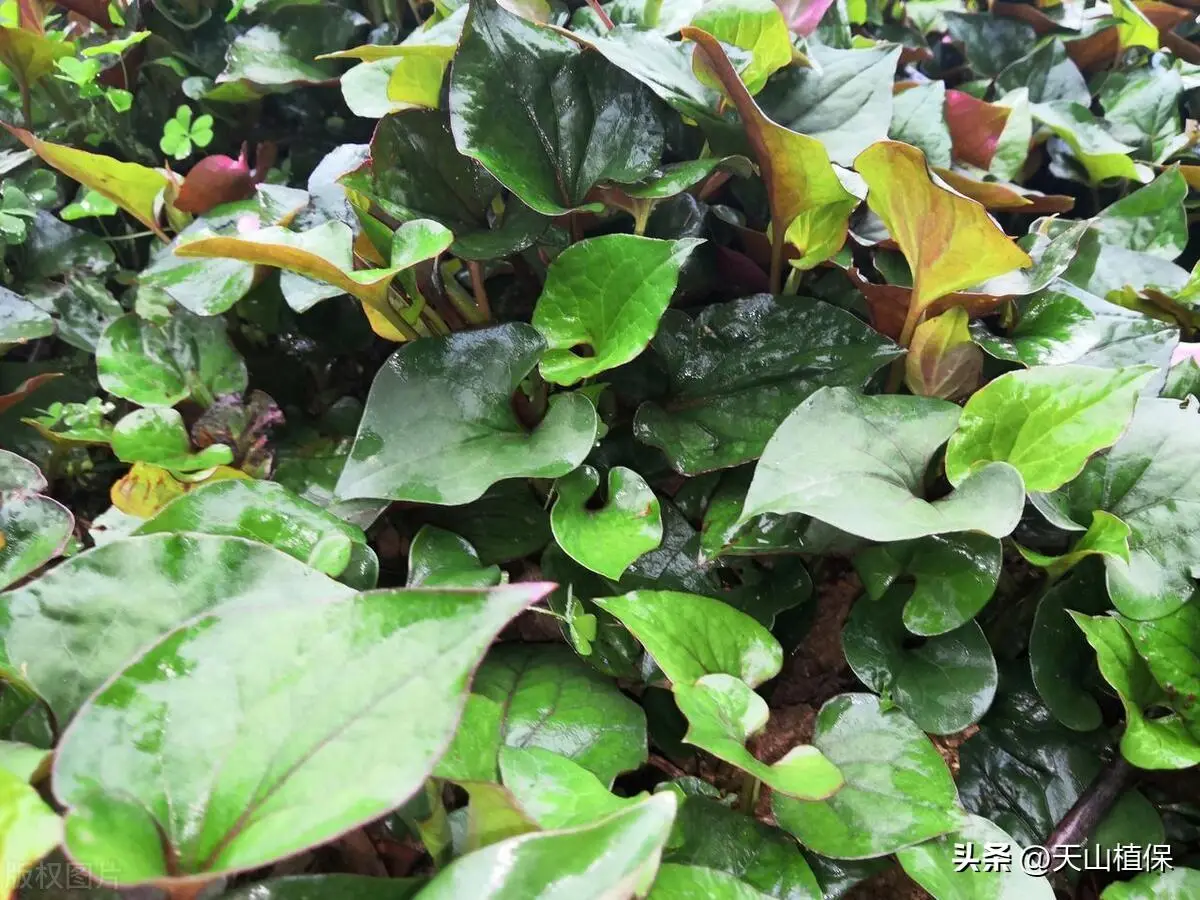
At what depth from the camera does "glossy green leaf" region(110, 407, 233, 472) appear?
691mm

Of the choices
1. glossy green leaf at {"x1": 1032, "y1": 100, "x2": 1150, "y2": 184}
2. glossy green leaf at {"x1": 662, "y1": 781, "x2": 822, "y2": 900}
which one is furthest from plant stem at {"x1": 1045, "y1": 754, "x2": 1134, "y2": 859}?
glossy green leaf at {"x1": 1032, "y1": 100, "x2": 1150, "y2": 184}

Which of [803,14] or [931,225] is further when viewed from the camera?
[803,14]

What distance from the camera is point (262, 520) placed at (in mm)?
571

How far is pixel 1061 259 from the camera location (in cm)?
66

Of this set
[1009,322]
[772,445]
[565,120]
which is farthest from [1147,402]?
[565,120]

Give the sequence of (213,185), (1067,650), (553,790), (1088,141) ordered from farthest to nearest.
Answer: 1. (1088,141)
2. (213,185)
3. (1067,650)
4. (553,790)

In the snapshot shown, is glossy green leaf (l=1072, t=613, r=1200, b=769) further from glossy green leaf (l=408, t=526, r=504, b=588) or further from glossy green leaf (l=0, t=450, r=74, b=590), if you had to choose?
glossy green leaf (l=0, t=450, r=74, b=590)

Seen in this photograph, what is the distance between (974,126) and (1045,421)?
47 centimetres

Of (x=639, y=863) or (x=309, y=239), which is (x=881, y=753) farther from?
(x=309, y=239)

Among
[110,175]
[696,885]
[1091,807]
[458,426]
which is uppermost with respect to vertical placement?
[110,175]

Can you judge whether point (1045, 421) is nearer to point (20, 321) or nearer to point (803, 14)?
point (803, 14)

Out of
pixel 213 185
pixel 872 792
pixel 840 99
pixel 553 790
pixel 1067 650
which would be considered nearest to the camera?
pixel 553 790

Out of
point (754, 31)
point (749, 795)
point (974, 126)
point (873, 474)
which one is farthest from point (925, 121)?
point (749, 795)

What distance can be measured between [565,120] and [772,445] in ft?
1.14
